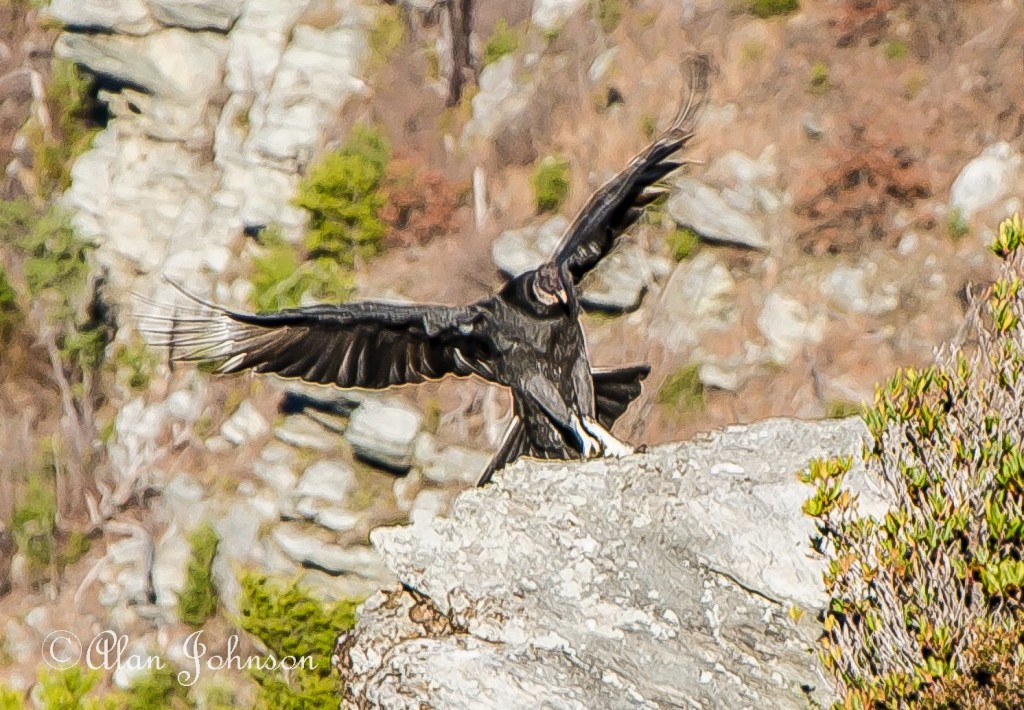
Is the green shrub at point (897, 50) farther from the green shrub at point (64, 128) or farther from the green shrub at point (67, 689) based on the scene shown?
the green shrub at point (67, 689)

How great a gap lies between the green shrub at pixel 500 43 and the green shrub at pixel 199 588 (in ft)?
34.2

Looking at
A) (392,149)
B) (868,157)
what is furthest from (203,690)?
(868,157)

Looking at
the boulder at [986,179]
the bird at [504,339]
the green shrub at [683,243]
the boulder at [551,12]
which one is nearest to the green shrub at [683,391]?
the green shrub at [683,243]

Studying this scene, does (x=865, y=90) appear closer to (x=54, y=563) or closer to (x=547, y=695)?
(x=54, y=563)

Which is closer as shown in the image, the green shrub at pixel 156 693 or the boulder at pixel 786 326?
the green shrub at pixel 156 693

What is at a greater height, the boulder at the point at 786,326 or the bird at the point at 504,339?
the bird at the point at 504,339

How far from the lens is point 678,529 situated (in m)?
6.12

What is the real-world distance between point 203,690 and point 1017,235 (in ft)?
47.7

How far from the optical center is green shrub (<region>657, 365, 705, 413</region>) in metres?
17.8

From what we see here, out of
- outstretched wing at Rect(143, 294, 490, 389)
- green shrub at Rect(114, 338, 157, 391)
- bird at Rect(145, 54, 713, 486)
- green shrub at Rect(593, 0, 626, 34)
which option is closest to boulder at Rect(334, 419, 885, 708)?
bird at Rect(145, 54, 713, 486)

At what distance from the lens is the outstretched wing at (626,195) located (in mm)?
8188

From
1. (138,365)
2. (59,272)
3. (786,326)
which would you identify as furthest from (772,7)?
(59,272)

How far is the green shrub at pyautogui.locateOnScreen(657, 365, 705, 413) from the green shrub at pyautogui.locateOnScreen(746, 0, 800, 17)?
669 cm

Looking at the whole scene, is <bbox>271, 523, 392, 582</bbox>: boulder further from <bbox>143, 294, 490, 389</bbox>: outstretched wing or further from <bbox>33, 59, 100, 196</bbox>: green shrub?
<bbox>33, 59, 100, 196</bbox>: green shrub
